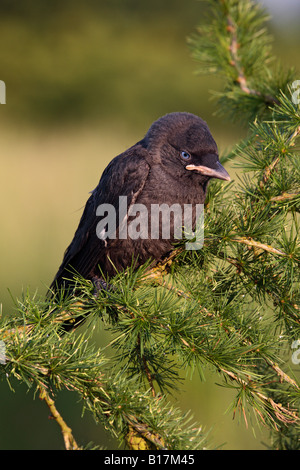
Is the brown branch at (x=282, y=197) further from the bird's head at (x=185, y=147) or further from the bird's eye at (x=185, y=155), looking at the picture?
the bird's eye at (x=185, y=155)

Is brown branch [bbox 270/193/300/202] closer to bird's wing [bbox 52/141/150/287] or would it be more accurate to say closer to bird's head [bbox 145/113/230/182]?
bird's head [bbox 145/113/230/182]

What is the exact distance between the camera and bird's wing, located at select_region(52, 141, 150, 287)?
1847mm

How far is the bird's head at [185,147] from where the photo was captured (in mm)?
1807

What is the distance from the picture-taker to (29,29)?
5.30m

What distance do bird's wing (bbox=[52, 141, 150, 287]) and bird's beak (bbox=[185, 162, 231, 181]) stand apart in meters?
0.16

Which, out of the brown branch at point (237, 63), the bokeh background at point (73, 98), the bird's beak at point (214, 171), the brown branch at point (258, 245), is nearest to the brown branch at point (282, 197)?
the brown branch at point (258, 245)

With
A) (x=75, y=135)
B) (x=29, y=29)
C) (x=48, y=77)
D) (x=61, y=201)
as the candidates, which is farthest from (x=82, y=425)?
(x=29, y=29)

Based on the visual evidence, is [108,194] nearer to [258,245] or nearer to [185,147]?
[185,147]

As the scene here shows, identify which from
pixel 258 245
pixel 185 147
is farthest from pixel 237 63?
pixel 258 245

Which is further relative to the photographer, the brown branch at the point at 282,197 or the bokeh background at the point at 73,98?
the bokeh background at the point at 73,98

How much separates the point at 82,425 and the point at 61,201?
1.94m

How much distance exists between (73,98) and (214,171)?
12.6ft

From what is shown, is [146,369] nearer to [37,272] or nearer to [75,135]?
[37,272]
